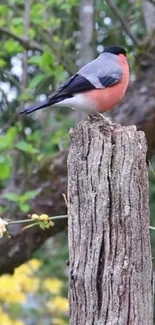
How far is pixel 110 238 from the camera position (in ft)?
5.80

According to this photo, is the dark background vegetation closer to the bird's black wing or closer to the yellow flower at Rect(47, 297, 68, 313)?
the yellow flower at Rect(47, 297, 68, 313)

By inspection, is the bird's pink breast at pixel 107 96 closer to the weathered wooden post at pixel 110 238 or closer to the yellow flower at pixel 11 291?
the weathered wooden post at pixel 110 238

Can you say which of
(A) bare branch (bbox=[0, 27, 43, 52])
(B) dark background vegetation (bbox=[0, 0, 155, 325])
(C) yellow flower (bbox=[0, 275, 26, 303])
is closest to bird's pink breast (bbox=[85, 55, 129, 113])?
(B) dark background vegetation (bbox=[0, 0, 155, 325])

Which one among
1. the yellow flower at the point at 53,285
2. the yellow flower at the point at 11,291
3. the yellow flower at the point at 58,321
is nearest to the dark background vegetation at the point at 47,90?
the yellow flower at the point at 53,285

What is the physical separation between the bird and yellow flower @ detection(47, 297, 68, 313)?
7.49 ft

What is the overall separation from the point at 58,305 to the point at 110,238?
10.6 feet

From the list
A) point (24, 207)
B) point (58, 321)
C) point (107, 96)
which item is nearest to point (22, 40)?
point (24, 207)

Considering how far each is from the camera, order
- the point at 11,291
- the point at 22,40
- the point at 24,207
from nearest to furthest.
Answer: the point at 24,207, the point at 22,40, the point at 11,291

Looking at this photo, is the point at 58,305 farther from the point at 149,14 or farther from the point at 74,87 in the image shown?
the point at 74,87

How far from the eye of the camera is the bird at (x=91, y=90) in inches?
107

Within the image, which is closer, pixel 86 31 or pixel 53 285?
pixel 86 31

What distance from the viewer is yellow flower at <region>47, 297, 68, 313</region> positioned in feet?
16.1

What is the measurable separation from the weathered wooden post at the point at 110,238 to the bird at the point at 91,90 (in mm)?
858

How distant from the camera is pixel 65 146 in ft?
14.5
